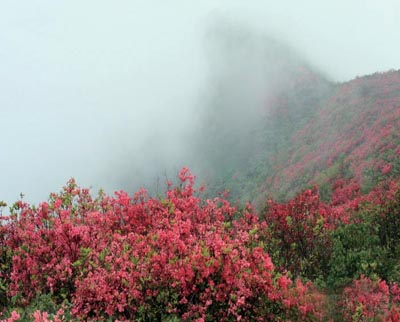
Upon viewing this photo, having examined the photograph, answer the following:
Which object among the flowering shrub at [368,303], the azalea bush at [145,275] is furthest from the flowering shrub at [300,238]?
the azalea bush at [145,275]

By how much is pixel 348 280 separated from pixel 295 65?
108 meters

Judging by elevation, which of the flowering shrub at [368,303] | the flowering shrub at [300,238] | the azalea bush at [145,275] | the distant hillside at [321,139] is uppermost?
the distant hillside at [321,139]

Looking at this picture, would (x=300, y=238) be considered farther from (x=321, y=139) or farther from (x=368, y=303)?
(x=321, y=139)

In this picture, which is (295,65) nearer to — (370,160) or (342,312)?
(370,160)

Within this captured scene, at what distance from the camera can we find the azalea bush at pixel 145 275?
Answer: 5.85m

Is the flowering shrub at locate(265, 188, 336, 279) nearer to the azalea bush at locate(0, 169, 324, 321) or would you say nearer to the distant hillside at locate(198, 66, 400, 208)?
the azalea bush at locate(0, 169, 324, 321)

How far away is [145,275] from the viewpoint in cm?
594

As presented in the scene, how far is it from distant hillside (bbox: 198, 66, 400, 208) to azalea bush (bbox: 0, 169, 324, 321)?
24.4m

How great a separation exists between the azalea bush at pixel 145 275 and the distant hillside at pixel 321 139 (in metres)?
24.4

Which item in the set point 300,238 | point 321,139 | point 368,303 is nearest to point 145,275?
point 368,303

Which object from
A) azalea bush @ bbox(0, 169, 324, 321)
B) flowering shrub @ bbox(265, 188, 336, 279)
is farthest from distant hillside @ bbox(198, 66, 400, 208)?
azalea bush @ bbox(0, 169, 324, 321)

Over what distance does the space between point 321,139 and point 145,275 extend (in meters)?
60.5

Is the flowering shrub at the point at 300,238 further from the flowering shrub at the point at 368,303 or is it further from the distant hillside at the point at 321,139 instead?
the distant hillside at the point at 321,139

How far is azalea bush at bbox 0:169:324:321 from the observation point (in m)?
5.85
